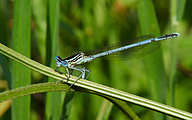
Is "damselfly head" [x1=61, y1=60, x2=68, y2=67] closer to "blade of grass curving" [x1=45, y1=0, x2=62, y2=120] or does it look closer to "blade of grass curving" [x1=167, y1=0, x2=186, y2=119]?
"blade of grass curving" [x1=45, y1=0, x2=62, y2=120]

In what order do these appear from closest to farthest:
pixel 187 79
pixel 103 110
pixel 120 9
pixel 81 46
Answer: pixel 103 110
pixel 81 46
pixel 187 79
pixel 120 9

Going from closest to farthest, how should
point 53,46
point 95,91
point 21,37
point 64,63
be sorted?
1. point 95,91
2. point 21,37
3. point 53,46
4. point 64,63

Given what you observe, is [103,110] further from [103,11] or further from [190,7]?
[190,7]

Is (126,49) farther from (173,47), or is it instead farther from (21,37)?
(21,37)

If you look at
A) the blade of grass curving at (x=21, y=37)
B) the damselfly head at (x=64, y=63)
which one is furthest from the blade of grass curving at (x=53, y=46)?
the damselfly head at (x=64, y=63)

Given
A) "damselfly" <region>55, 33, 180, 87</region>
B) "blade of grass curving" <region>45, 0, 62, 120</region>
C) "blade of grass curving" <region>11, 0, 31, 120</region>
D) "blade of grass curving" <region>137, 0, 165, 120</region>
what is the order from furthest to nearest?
"damselfly" <region>55, 33, 180, 87</region> → "blade of grass curving" <region>137, 0, 165, 120</region> → "blade of grass curving" <region>45, 0, 62, 120</region> → "blade of grass curving" <region>11, 0, 31, 120</region>

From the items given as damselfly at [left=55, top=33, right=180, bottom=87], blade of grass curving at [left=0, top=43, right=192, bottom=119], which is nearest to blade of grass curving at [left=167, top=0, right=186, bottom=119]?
damselfly at [left=55, top=33, right=180, bottom=87]

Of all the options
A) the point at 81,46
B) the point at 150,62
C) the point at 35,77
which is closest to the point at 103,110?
the point at 150,62

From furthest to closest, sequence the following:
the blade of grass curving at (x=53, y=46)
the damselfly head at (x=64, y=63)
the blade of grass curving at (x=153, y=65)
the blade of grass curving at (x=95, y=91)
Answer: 1. the damselfly head at (x=64, y=63)
2. the blade of grass curving at (x=153, y=65)
3. the blade of grass curving at (x=53, y=46)
4. the blade of grass curving at (x=95, y=91)

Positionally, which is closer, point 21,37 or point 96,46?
point 21,37

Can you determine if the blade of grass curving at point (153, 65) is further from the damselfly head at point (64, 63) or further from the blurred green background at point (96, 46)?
the blurred green background at point (96, 46)

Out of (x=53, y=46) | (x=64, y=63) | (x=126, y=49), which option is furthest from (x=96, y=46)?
(x=53, y=46)
